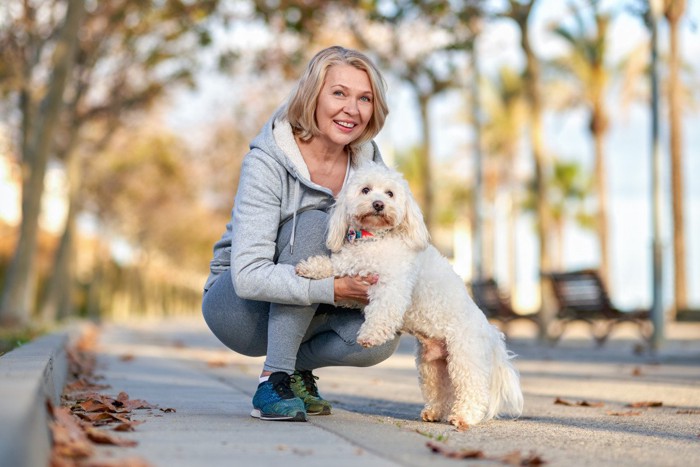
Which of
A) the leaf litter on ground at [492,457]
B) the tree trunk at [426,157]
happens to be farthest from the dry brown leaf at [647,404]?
the tree trunk at [426,157]

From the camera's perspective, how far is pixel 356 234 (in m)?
5.05

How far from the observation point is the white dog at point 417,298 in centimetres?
488

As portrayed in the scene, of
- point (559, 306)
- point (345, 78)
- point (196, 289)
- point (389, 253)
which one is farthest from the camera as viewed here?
point (196, 289)

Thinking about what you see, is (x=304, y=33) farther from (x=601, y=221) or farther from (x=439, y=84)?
(x=601, y=221)

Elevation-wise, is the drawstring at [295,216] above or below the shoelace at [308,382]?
above

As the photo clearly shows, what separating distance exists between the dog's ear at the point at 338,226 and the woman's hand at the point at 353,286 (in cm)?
18

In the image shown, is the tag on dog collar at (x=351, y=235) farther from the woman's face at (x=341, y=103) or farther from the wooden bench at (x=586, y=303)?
the wooden bench at (x=586, y=303)

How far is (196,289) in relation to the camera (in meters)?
53.1

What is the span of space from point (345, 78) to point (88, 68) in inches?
691

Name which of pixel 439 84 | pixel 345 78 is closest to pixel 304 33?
pixel 439 84

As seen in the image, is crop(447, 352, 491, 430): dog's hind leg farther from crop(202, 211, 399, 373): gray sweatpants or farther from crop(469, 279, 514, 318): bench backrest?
crop(469, 279, 514, 318): bench backrest

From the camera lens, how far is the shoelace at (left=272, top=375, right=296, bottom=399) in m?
5.02

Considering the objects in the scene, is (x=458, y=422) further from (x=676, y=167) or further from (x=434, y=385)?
(x=676, y=167)

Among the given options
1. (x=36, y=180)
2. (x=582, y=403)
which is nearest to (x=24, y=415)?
(x=582, y=403)
